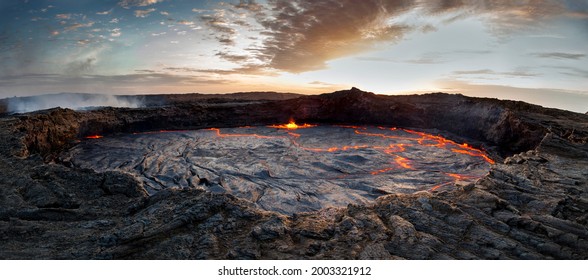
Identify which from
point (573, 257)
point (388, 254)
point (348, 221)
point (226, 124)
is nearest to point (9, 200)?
point (348, 221)

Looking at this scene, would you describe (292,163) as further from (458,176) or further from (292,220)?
(292,220)

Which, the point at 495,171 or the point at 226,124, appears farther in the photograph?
→ the point at 226,124

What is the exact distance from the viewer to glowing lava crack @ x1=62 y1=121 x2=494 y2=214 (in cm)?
967

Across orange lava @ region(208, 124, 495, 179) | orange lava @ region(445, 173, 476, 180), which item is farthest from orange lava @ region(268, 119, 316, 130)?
orange lava @ region(445, 173, 476, 180)

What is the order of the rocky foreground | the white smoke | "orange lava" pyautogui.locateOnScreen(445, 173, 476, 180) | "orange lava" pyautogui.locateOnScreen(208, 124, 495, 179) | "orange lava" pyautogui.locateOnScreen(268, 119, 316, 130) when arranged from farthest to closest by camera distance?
the white smoke, "orange lava" pyautogui.locateOnScreen(268, 119, 316, 130), "orange lava" pyautogui.locateOnScreen(208, 124, 495, 179), "orange lava" pyautogui.locateOnScreen(445, 173, 476, 180), the rocky foreground

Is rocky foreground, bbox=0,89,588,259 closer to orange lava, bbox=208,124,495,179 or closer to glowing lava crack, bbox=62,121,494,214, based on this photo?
glowing lava crack, bbox=62,121,494,214

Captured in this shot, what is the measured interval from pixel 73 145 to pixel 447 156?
15.6 m

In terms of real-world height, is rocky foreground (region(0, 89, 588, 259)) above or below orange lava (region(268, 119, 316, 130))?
below

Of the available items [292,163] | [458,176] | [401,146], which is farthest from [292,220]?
[401,146]

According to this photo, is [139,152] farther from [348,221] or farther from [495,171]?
[495,171]

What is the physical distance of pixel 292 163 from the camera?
484 inches

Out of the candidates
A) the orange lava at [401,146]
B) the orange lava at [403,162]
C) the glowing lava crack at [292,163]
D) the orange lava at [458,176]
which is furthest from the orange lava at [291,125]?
the orange lava at [458,176]

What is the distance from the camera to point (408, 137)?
17203 millimetres

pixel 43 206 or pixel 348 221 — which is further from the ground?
pixel 348 221
